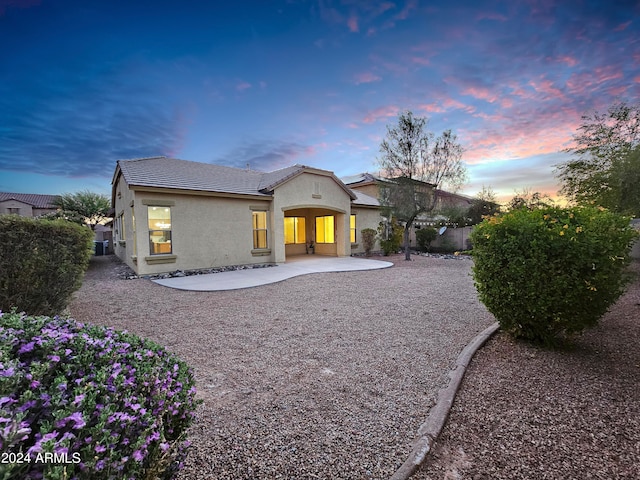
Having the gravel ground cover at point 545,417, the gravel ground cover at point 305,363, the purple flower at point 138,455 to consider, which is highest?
the purple flower at point 138,455

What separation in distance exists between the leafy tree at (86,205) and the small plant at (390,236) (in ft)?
80.9

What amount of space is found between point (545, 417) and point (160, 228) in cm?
1218

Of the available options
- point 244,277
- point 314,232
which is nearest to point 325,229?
point 314,232

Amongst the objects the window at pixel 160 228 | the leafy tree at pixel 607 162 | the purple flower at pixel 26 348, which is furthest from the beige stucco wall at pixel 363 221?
the purple flower at pixel 26 348

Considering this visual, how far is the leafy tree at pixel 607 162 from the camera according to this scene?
912cm

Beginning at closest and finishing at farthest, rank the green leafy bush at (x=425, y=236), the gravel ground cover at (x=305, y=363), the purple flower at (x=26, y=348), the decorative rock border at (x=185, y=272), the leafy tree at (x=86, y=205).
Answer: the purple flower at (x=26, y=348) → the gravel ground cover at (x=305, y=363) → the decorative rock border at (x=185, y=272) → the green leafy bush at (x=425, y=236) → the leafy tree at (x=86, y=205)

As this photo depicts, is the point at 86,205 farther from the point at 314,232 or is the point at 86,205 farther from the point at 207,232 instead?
the point at 314,232

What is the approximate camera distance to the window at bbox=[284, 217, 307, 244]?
59.1 feet

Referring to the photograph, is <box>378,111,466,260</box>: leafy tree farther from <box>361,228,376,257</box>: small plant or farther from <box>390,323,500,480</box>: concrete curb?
<box>390,323,500,480</box>: concrete curb

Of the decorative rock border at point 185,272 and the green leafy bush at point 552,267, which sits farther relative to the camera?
the decorative rock border at point 185,272

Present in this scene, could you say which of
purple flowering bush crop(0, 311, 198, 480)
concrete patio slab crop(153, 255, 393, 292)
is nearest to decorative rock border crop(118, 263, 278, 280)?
concrete patio slab crop(153, 255, 393, 292)

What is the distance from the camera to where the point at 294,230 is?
18.3m

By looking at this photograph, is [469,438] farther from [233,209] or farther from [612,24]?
[233,209]

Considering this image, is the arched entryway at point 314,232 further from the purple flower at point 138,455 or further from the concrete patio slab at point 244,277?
the purple flower at point 138,455
